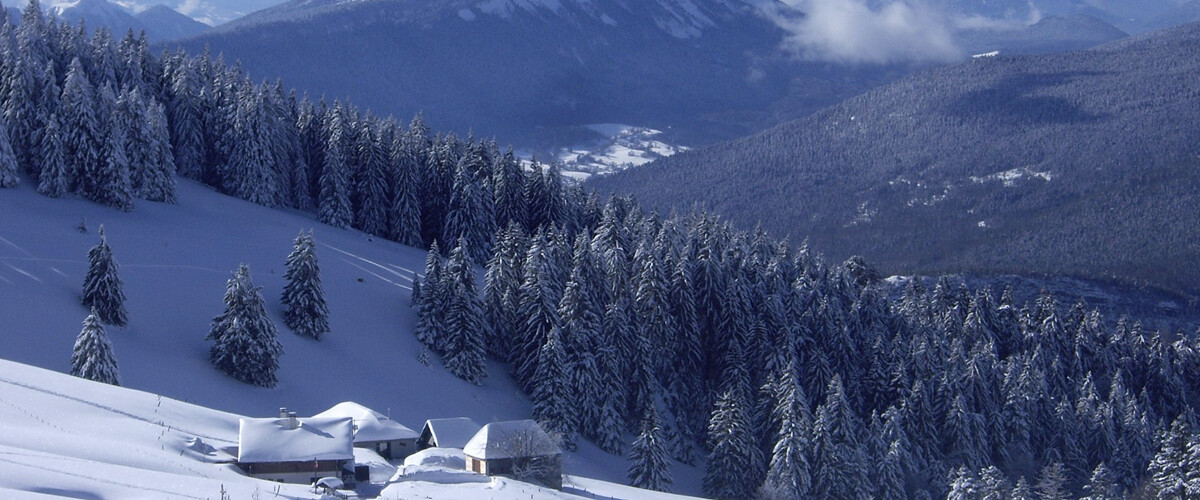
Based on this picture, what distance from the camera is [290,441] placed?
44.9 meters

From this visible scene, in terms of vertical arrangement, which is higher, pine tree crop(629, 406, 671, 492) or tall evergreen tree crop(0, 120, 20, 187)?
tall evergreen tree crop(0, 120, 20, 187)

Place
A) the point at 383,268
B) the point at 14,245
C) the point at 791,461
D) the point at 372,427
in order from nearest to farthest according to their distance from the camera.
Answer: the point at 372,427, the point at 791,461, the point at 14,245, the point at 383,268

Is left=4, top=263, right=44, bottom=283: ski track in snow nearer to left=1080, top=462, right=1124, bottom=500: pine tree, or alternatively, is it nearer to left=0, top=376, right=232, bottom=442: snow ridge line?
left=0, top=376, right=232, bottom=442: snow ridge line

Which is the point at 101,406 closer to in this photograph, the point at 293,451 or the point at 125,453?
the point at 293,451

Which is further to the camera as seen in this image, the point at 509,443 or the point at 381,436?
the point at 381,436

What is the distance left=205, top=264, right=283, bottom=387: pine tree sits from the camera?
200 feet

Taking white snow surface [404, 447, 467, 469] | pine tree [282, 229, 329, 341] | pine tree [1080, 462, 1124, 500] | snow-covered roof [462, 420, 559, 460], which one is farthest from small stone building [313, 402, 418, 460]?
pine tree [1080, 462, 1124, 500]

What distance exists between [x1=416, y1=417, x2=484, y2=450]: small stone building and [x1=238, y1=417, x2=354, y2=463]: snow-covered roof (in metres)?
8.30

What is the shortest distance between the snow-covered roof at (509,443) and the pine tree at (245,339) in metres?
14.2

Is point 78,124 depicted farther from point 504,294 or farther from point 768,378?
point 768,378

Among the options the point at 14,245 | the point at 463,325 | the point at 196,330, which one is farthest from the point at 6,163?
the point at 463,325

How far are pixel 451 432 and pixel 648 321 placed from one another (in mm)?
25388

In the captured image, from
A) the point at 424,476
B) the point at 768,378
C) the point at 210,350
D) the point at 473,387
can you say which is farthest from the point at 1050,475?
the point at 210,350

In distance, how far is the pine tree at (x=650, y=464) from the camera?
64.0 m
